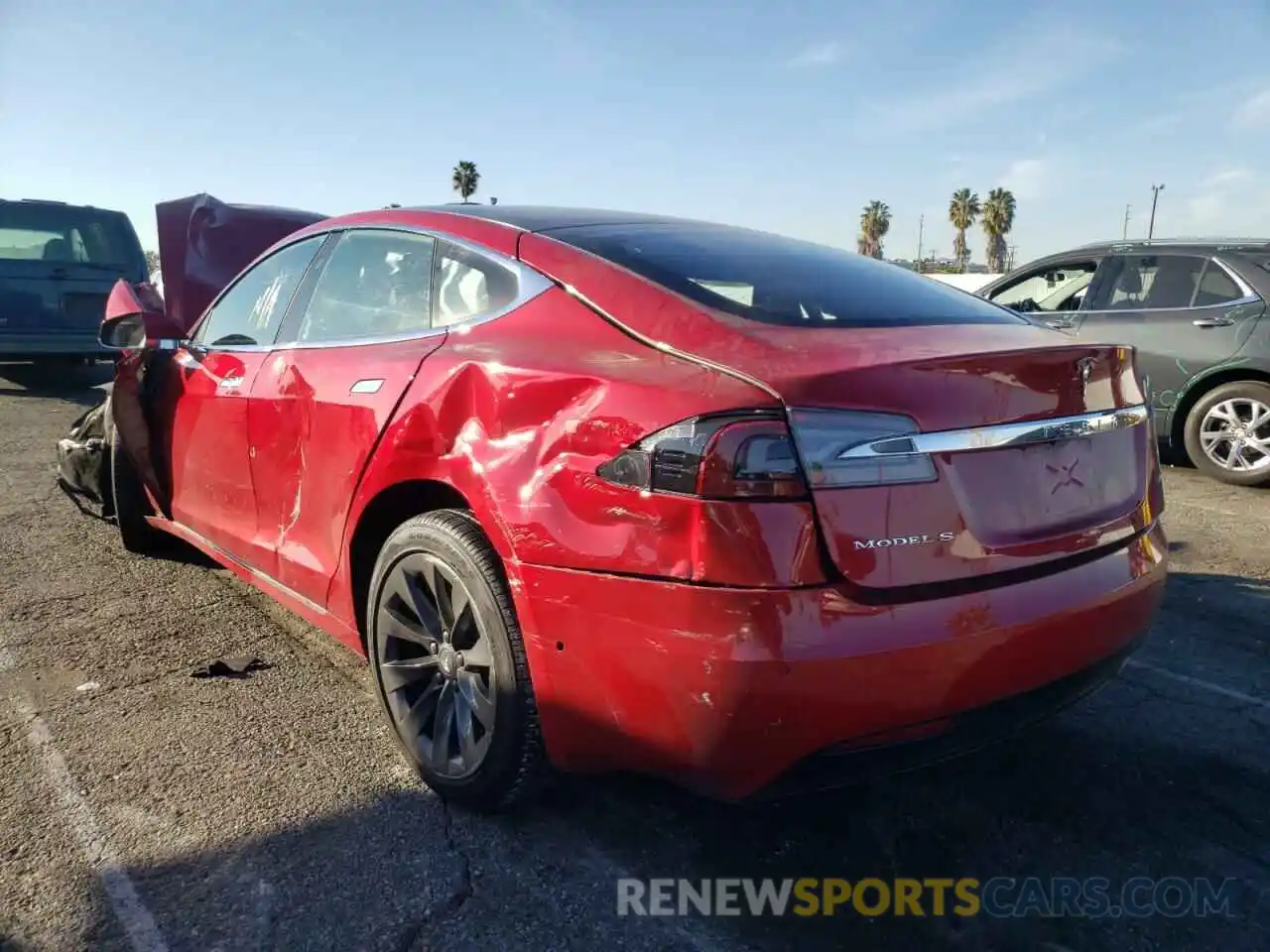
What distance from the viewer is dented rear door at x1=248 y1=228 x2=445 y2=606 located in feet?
8.86

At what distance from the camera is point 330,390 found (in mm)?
2871

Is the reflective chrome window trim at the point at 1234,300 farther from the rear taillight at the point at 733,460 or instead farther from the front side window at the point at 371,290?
the rear taillight at the point at 733,460

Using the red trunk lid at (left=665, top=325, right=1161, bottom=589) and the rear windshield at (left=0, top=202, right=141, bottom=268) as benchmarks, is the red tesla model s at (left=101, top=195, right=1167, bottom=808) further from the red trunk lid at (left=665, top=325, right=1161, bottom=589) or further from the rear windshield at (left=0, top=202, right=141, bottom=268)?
the rear windshield at (left=0, top=202, right=141, bottom=268)

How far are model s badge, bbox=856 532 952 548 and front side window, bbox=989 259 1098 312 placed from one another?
19.4 feet

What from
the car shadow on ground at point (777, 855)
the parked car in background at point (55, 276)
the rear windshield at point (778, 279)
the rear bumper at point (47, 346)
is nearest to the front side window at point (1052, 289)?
the rear windshield at point (778, 279)

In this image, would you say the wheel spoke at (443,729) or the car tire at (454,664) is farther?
the wheel spoke at (443,729)

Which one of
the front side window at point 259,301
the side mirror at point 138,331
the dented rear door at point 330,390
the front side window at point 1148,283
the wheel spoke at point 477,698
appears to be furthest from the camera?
the front side window at point 1148,283

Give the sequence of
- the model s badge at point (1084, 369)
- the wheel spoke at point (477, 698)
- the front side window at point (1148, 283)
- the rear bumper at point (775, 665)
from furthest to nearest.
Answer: the front side window at point (1148, 283) < the wheel spoke at point (477, 698) < the model s badge at point (1084, 369) < the rear bumper at point (775, 665)

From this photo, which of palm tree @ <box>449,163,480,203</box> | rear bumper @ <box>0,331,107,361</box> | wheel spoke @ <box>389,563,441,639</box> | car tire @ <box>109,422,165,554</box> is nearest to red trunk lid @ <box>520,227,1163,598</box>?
wheel spoke @ <box>389,563,441,639</box>

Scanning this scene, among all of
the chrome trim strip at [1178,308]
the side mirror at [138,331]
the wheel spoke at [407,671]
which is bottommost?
the wheel spoke at [407,671]

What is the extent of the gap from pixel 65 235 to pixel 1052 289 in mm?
9880

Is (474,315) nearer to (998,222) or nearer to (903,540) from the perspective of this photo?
(903,540)

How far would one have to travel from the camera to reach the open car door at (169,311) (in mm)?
4168

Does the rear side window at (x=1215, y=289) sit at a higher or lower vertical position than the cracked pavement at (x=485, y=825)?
higher
